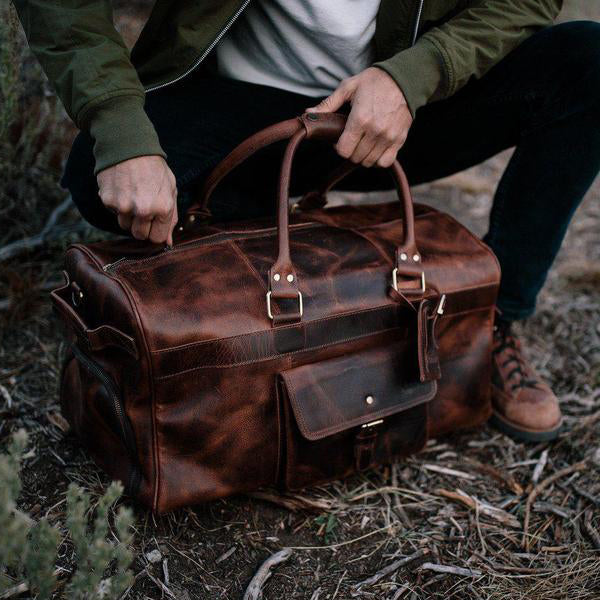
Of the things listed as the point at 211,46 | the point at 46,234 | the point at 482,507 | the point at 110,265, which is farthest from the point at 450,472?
the point at 46,234

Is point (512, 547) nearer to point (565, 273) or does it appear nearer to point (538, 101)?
point (538, 101)

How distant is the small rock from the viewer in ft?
4.67

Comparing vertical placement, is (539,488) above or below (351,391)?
below

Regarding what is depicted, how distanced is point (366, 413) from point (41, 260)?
137 centimetres

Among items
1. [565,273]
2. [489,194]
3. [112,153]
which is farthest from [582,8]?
[112,153]

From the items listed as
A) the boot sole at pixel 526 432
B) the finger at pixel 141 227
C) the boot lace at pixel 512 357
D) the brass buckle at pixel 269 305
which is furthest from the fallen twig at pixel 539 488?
the finger at pixel 141 227

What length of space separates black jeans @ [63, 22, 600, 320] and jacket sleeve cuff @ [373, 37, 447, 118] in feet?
0.93

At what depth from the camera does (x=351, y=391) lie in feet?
4.96

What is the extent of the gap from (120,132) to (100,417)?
24.6 inches

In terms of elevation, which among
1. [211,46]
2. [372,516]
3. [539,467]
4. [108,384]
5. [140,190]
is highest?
[211,46]

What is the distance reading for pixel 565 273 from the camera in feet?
9.42

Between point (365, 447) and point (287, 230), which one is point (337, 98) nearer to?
point (287, 230)

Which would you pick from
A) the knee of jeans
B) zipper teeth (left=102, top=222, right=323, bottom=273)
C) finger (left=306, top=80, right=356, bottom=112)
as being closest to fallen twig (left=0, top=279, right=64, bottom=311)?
zipper teeth (left=102, top=222, right=323, bottom=273)

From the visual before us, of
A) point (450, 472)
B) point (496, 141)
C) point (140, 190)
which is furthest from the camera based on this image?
point (496, 141)
